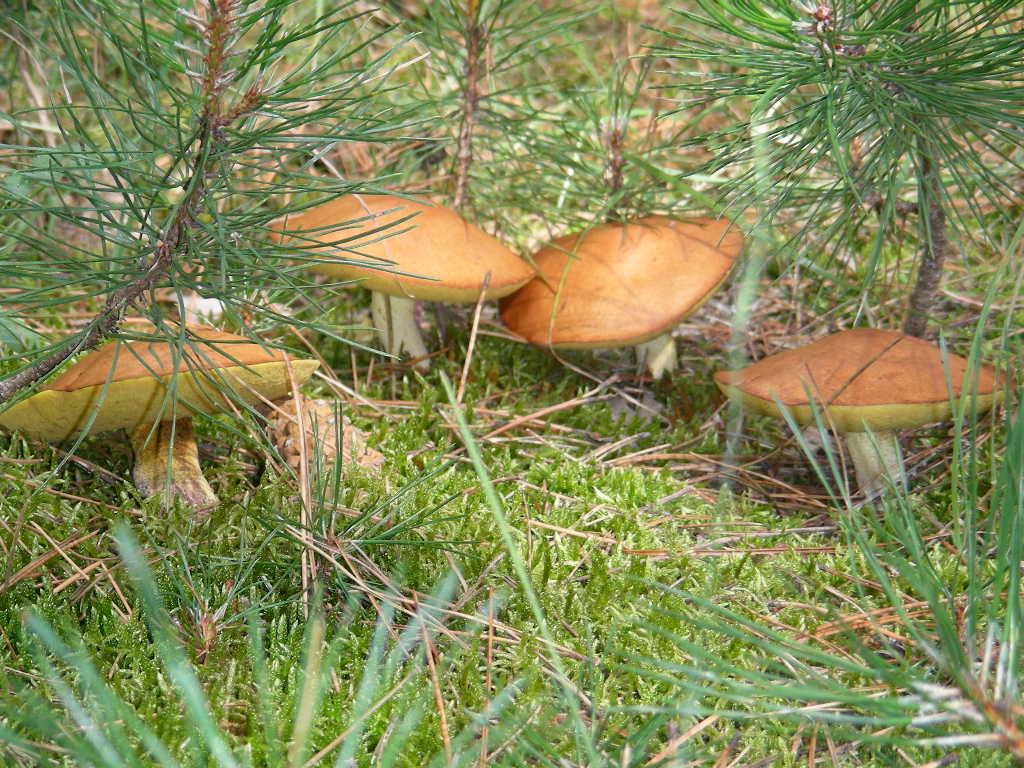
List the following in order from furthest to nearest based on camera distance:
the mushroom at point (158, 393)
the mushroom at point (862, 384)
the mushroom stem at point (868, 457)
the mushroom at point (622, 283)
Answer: the mushroom at point (622, 283), the mushroom stem at point (868, 457), the mushroom at point (862, 384), the mushroom at point (158, 393)

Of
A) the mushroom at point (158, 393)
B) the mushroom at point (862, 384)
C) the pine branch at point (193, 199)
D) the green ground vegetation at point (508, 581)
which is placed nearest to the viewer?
the green ground vegetation at point (508, 581)

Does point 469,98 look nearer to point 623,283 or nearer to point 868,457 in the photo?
point 623,283

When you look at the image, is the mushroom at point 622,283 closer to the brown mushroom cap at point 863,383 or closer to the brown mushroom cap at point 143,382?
the brown mushroom cap at point 863,383

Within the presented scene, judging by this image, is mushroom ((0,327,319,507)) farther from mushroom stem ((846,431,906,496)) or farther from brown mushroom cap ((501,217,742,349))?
mushroom stem ((846,431,906,496))

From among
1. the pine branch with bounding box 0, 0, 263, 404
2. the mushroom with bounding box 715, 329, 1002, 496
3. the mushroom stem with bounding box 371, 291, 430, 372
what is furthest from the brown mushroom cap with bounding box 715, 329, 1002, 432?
the pine branch with bounding box 0, 0, 263, 404

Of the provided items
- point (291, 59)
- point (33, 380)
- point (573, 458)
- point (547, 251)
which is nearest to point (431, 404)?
point (573, 458)

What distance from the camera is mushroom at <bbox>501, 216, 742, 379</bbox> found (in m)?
1.93

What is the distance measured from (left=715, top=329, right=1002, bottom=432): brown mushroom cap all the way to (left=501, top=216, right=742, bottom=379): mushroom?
28 centimetres

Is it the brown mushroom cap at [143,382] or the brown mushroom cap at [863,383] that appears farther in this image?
the brown mushroom cap at [863,383]

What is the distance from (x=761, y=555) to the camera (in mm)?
1600

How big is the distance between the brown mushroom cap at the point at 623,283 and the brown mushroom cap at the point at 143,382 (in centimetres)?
67

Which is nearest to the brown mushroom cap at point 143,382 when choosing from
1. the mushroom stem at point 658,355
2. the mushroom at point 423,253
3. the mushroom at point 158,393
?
the mushroom at point 158,393

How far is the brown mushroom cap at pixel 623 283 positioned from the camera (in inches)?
76.0

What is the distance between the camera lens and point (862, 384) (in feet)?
5.23
